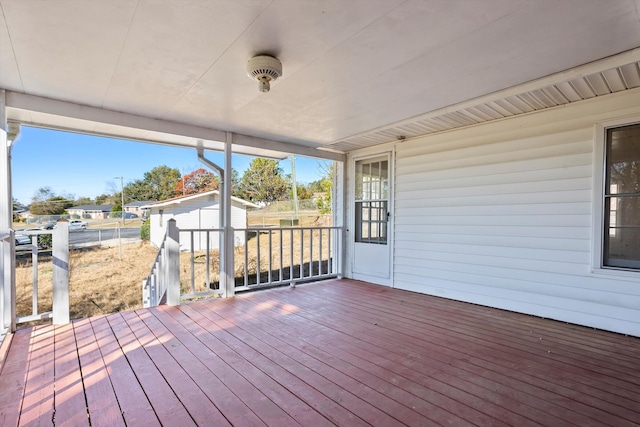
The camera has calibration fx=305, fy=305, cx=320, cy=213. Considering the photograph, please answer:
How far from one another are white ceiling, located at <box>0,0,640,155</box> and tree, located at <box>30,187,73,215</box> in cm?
1207

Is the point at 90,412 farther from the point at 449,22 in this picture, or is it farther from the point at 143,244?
the point at 143,244

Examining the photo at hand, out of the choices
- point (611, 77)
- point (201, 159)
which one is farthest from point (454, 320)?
point (201, 159)

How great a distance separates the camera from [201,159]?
420cm

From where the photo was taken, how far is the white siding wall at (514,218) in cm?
291

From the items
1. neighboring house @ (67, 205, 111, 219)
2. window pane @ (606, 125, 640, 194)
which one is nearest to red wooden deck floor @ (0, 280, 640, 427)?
window pane @ (606, 125, 640, 194)

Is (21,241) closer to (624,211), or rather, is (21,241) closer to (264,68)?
(264,68)

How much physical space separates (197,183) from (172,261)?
1460 centimetres

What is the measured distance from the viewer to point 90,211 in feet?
38.4

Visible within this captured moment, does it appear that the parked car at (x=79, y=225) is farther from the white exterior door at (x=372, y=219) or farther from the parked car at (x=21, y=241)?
the white exterior door at (x=372, y=219)

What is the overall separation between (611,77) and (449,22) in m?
1.79

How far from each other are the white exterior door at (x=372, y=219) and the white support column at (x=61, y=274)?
150 inches

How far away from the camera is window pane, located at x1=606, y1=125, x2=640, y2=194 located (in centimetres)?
274

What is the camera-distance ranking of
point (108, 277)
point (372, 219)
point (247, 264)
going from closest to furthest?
1. point (247, 264)
2. point (372, 219)
3. point (108, 277)

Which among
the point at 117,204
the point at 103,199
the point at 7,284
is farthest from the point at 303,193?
the point at 7,284
